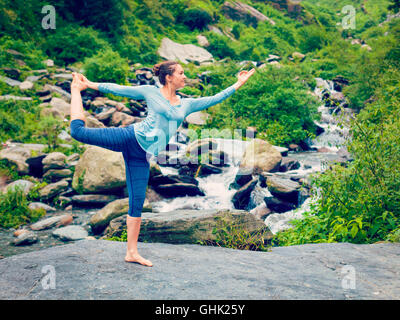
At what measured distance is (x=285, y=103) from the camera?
1608 cm

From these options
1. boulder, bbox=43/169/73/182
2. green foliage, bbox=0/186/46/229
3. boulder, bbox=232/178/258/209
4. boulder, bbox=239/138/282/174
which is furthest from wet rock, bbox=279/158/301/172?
green foliage, bbox=0/186/46/229

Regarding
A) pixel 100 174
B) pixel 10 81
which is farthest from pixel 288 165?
pixel 10 81

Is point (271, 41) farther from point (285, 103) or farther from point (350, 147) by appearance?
point (350, 147)

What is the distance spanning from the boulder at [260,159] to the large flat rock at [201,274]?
21.3 feet

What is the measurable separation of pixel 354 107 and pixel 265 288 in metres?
18.7

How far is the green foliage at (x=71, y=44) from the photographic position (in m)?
23.2

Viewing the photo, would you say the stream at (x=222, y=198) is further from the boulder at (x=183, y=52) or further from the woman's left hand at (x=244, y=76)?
the boulder at (x=183, y=52)

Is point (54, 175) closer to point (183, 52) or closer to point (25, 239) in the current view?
point (25, 239)

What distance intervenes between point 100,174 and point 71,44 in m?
18.7

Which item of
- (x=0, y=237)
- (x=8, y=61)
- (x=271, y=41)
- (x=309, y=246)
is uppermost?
(x=271, y=41)

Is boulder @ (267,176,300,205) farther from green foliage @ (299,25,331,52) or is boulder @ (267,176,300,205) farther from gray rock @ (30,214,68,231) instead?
green foliage @ (299,25,331,52)

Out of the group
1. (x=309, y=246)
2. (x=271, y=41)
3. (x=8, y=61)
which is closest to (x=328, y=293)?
(x=309, y=246)

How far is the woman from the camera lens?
118 inches

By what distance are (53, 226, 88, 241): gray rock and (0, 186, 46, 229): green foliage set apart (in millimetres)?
1293
